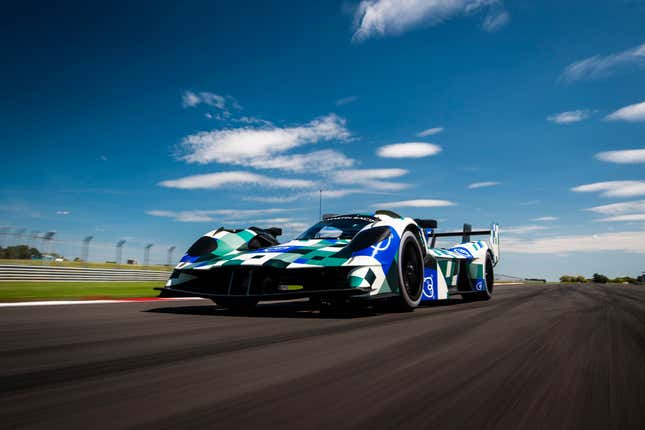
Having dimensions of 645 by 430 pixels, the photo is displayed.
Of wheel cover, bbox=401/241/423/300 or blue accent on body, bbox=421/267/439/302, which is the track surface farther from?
blue accent on body, bbox=421/267/439/302

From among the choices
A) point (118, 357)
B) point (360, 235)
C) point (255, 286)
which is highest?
point (360, 235)

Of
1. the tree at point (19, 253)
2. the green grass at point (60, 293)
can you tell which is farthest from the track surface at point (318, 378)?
the tree at point (19, 253)

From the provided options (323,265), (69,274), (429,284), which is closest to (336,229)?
(429,284)

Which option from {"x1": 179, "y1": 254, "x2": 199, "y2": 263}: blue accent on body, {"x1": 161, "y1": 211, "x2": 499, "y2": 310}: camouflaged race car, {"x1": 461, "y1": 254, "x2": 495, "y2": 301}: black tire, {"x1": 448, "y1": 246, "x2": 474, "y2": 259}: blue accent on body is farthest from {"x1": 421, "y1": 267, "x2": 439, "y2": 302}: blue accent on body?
{"x1": 461, "y1": 254, "x2": 495, "y2": 301}: black tire

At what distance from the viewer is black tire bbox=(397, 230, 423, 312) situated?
5.34m

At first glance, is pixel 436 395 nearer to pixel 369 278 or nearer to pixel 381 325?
pixel 381 325

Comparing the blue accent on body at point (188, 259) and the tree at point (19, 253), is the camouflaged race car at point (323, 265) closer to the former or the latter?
the blue accent on body at point (188, 259)

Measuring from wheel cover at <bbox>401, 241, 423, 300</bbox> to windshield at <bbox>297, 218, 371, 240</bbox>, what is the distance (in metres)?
0.69

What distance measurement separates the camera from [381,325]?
3.96 m

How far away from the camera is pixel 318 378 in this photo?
1901 millimetres

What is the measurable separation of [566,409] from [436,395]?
425 millimetres

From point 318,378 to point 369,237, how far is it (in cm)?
326

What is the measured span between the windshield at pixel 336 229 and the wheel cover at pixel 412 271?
689mm

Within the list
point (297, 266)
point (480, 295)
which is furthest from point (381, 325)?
point (480, 295)
